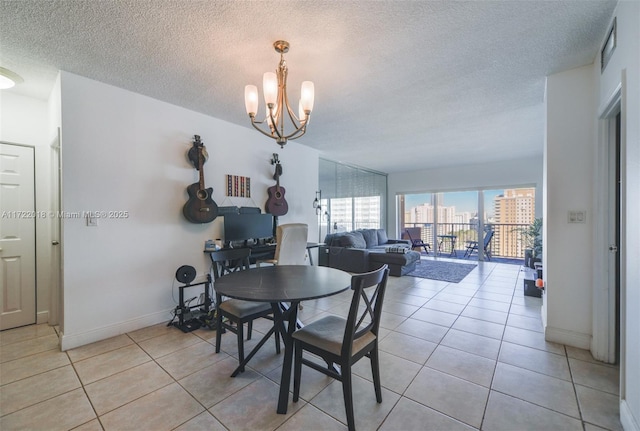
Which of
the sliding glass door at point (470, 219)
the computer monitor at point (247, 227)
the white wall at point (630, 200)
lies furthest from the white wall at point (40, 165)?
the sliding glass door at point (470, 219)

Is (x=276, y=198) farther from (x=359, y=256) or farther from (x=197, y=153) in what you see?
(x=359, y=256)

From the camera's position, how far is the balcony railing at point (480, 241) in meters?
6.86

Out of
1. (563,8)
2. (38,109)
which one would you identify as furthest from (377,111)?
(38,109)

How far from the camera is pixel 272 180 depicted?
4.26 meters

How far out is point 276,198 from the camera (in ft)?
13.7

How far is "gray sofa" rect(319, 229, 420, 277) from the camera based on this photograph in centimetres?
504

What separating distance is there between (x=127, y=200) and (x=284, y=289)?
2.13 meters

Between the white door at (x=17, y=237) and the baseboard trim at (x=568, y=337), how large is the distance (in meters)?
5.31

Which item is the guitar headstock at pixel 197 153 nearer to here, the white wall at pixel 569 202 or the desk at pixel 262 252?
the desk at pixel 262 252

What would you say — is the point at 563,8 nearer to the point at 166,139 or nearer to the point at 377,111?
the point at 377,111

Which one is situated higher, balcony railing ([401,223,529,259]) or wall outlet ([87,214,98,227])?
wall outlet ([87,214,98,227])

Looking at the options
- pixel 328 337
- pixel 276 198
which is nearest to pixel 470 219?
pixel 276 198

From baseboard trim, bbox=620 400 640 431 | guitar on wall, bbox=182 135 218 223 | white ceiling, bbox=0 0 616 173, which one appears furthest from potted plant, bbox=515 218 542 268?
guitar on wall, bbox=182 135 218 223

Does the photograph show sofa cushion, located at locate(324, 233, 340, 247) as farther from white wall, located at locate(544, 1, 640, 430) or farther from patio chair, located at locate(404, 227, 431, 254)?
white wall, located at locate(544, 1, 640, 430)
